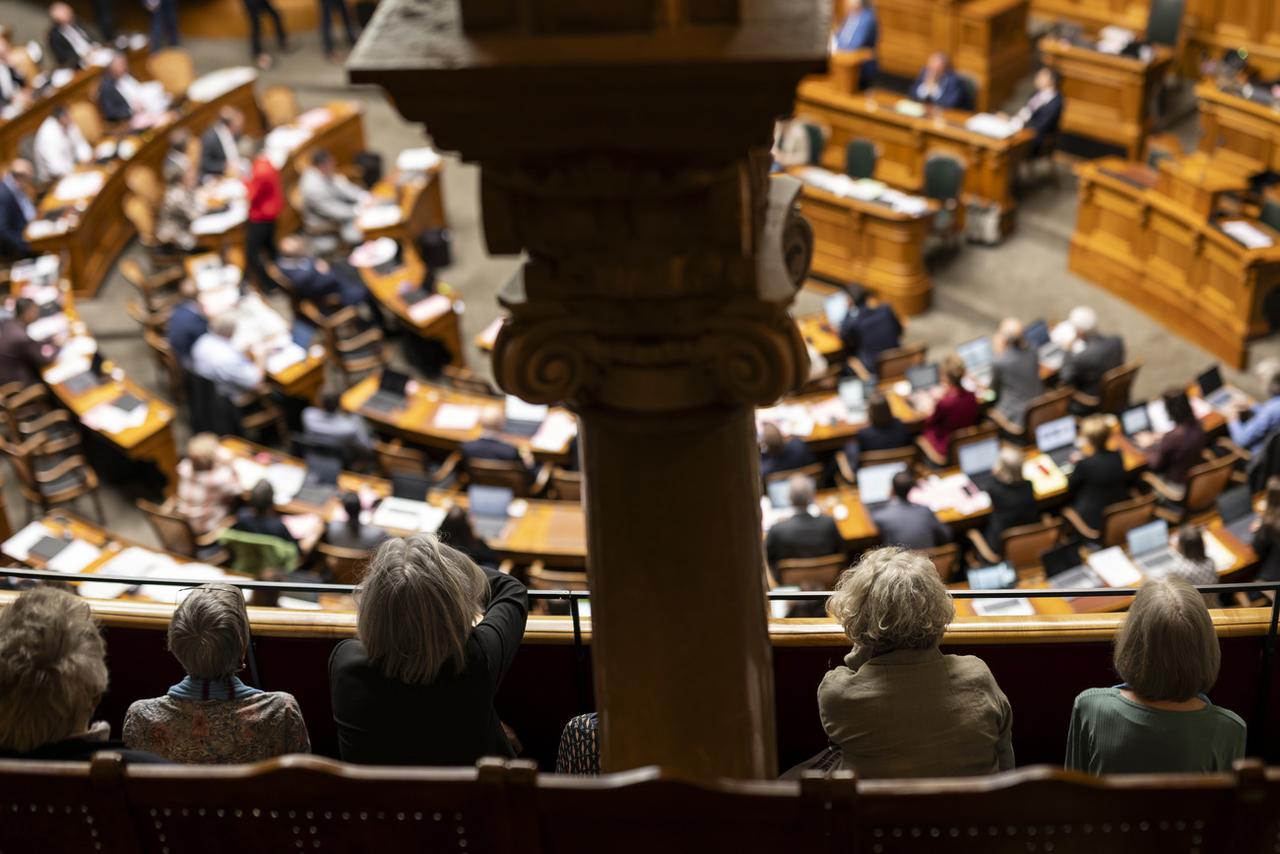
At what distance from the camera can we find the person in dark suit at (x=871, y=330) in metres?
10.6

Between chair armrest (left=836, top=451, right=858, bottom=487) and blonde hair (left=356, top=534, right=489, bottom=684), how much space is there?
6.04 m

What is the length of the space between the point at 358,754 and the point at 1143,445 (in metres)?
6.68

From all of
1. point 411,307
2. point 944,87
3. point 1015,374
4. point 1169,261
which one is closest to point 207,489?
point 411,307

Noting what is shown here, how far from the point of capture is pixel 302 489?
8859 millimetres

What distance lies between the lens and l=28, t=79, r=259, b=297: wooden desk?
40.0 ft

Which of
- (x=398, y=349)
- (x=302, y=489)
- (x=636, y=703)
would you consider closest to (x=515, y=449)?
(x=302, y=489)

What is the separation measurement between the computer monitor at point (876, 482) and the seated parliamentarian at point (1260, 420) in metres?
2.05

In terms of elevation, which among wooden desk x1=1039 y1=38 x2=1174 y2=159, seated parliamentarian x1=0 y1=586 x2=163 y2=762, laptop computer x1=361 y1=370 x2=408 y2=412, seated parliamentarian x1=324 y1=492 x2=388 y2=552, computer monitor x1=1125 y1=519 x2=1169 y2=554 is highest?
seated parliamentarian x1=0 y1=586 x2=163 y2=762

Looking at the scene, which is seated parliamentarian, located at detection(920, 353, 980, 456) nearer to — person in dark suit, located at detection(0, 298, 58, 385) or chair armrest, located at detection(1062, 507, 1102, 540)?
chair armrest, located at detection(1062, 507, 1102, 540)

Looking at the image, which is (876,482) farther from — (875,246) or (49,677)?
(49,677)

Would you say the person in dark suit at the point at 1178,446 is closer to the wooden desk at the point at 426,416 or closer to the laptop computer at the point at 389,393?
the wooden desk at the point at 426,416

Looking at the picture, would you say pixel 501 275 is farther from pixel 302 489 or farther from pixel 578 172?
pixel 578 172

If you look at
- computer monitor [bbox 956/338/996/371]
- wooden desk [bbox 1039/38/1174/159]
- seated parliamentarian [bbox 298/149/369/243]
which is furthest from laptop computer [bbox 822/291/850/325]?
seated parliamentarian [bbox 298/149/369/243]

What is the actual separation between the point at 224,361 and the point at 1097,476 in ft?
19.0
